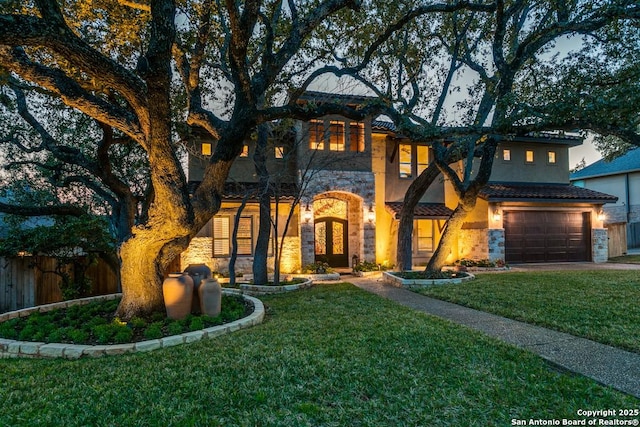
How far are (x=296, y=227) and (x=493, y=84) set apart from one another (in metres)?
8.53

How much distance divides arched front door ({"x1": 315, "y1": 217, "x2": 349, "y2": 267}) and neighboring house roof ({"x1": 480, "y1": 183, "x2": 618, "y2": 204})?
633 cm

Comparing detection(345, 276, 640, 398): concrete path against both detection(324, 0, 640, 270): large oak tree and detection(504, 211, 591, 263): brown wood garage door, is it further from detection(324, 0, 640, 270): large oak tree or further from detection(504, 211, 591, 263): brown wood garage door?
detection(504, 211, 591, 263): brown wood garage door

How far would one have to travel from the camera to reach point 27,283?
857cm

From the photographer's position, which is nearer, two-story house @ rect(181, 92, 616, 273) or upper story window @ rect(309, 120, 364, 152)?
two-story house @ rect(181, 92, 616, 273)

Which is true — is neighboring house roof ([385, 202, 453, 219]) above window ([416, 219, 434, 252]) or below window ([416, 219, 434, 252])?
above

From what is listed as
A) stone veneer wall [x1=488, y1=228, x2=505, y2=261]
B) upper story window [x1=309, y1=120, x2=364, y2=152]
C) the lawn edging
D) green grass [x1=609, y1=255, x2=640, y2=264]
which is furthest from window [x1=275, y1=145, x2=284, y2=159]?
green grass [x1=609, y1=255, x2=640, y2=264]

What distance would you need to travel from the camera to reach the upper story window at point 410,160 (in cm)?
1659

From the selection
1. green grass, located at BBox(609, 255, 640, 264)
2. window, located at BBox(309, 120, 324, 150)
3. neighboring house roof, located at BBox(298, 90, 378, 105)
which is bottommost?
green grass, located at BBox(609, 255, 640, 264)

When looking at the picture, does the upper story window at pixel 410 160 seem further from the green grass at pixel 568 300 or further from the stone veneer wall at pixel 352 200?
the green grass at pixel 568 300

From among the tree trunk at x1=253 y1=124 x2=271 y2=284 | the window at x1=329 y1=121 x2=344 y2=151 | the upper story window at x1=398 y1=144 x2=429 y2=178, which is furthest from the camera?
the upper story window at x1=398 y1=144 x2=429 y2=178

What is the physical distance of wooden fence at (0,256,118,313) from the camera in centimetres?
843

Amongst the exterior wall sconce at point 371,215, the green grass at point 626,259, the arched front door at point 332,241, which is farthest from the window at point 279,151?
the green grass at point 626,259

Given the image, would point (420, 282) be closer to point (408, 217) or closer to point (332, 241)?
point (408, 217)

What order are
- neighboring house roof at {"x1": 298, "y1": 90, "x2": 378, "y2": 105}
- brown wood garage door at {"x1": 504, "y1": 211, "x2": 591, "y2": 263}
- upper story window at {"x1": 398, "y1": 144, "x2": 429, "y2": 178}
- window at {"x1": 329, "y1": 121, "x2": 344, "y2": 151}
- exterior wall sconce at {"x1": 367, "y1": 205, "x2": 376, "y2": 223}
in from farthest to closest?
upper story window at {"x1": 398, "y1": 144, "x2": 429, "y2": 178}
brown wood garage door at {"x1": 504, "y1": 211, "x2": 591, "y2": 263}
exterior wall sconce at {"x1": 367, "y1": 205, "x2": 376, "y2": 223}
window at {"x1": 329, "y1": 121, "x2": 344, "y2": 151}
neighboring house roof at {"x1": 298, "y1": 90, "x2": 378, "y2": 105}
